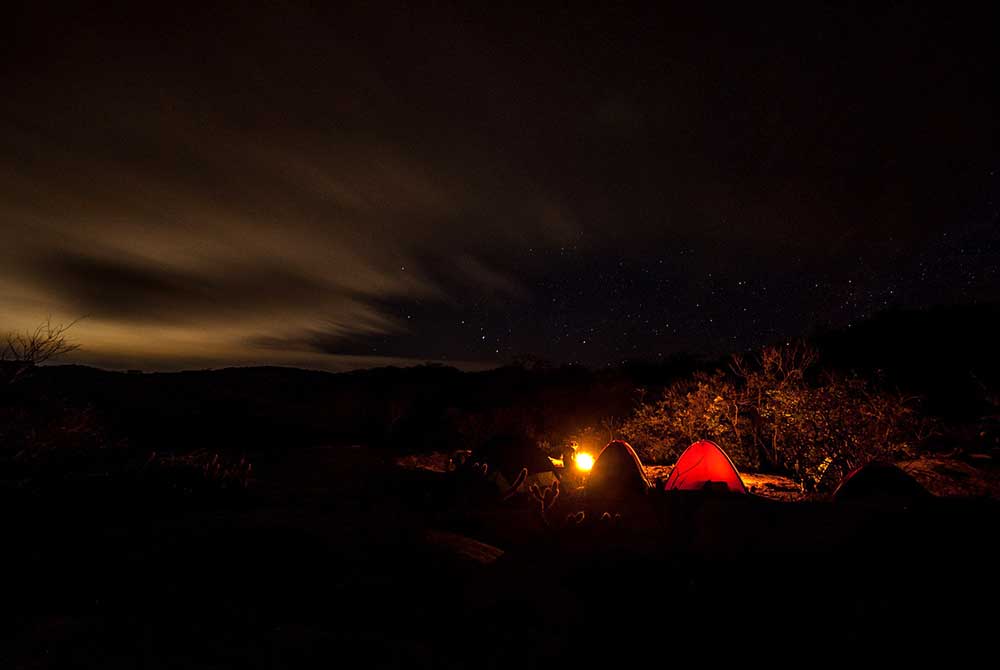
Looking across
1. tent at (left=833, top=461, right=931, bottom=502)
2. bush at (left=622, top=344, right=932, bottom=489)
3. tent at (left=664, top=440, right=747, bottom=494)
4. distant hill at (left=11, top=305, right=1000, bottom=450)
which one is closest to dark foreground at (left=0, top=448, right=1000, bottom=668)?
tent at (left=833, top=461, right=931, bottom=502)

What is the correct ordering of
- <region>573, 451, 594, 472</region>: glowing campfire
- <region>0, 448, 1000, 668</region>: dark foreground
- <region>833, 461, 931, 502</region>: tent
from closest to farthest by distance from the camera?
<region>0, 448, 1000, 668</region>: dark foreground → <region>833, 461, 931, 502</region>: tent → <region>573, 451, 594, 472</region>: glowing campfire

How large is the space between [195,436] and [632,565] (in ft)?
66.7

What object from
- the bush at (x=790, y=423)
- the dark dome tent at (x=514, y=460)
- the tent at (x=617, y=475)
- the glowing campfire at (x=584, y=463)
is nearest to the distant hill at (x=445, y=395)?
the bush at (x=790, y=423)

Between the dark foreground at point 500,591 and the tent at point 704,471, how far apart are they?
3088 millimetres

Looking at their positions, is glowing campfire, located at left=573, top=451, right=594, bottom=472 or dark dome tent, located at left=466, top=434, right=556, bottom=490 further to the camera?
glowing campfire, located at left=573, top=451, right=594, bottom=472

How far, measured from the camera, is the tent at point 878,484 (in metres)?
7.41

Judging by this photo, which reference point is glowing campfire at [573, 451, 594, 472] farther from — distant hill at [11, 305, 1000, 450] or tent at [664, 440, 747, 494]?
distant hill at [11, 305, 1000, 450]

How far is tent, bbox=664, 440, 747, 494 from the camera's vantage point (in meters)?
9.23

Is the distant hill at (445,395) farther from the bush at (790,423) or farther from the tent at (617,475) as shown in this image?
the tent at (617,475)

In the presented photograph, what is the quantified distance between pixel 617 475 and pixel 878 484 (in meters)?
4.22

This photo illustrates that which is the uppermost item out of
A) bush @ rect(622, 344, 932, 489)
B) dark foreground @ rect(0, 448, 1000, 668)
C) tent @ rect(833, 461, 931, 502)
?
bush @ rect(622, 344, 932, 489)

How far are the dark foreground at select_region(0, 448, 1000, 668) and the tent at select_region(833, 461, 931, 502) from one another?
2968 mm

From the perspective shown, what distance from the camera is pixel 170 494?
852 cm

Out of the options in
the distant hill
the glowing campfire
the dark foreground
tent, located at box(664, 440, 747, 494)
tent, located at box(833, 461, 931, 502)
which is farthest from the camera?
the distant hill
